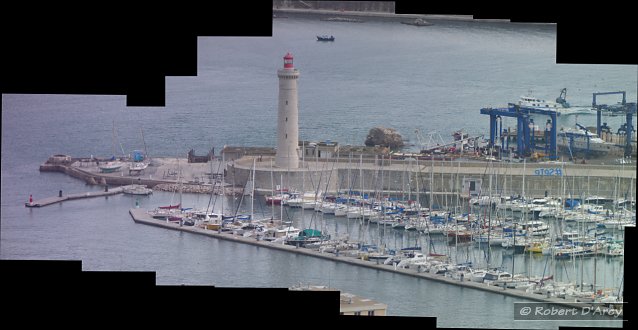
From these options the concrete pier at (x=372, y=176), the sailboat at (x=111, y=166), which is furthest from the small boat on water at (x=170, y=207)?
the sailboat at (x=111, y=166)

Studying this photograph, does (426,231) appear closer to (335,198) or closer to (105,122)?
(335,198)

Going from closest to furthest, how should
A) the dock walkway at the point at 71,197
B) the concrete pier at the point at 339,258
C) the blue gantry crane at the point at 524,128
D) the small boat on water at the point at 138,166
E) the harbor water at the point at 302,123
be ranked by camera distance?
1. the concrete pier at the point at 339,258
2. the harbor water at the point at 302,123
3. the dock walkway at the point at 71,197
4. the blue gantry crane at the point at 524,128
5. the small boat on water at the point at 138,166

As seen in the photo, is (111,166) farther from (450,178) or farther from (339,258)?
(339,258)

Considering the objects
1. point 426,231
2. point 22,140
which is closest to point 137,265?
point 22,140

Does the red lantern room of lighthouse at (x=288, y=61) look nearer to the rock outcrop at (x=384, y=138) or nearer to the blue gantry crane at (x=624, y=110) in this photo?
the rock outcrop at (x=384, y=138)

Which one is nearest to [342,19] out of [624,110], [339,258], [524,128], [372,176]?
[339,258]
